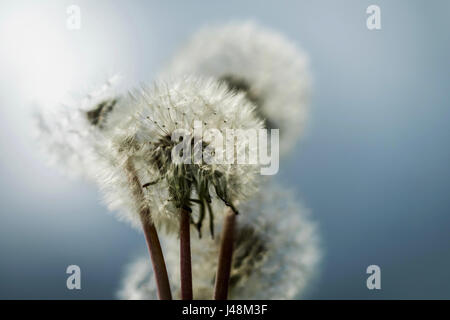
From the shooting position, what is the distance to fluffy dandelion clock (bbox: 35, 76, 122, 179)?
3.74 ft

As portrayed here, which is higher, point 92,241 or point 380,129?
point 380,129

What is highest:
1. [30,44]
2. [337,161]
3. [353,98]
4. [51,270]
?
[30,44]

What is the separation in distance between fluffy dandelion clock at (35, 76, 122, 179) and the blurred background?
0.22 ft

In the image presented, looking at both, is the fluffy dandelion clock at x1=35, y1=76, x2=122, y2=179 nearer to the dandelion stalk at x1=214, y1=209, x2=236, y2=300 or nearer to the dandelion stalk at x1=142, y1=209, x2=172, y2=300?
the dandelion stalk at x1=142, y1=209, x2=172, y2=300

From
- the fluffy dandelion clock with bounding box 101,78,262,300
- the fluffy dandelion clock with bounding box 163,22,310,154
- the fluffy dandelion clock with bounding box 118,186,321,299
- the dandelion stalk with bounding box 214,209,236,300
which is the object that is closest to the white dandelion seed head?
the fluffy dandelion clock with bounding box 101,78,262,300

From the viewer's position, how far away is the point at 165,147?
91cm

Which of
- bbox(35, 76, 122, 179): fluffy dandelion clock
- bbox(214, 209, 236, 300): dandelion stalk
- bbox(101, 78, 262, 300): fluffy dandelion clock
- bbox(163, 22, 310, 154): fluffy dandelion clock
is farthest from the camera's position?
bbox(163, 22, 310, 154): fluffy dandelion clock

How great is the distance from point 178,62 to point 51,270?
35.6 inches

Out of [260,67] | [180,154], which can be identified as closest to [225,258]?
[180,154]

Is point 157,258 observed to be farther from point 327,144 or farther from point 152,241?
point 327,144
